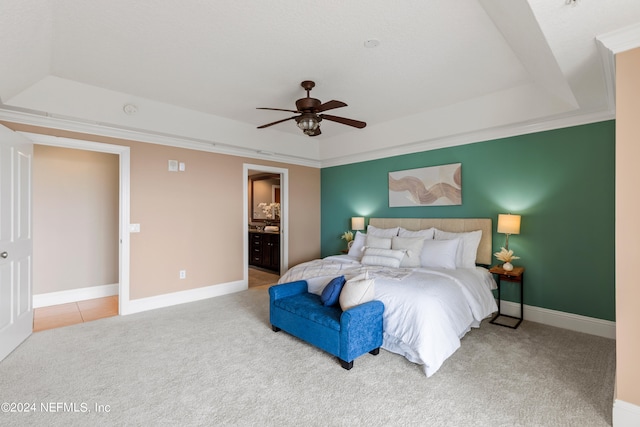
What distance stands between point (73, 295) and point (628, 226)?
6.60 meters

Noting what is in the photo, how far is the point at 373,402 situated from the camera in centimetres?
219

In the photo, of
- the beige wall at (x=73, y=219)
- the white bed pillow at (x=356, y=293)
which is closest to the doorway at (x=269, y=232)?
the beige wall at (x=73, y=219)

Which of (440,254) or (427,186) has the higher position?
(427,186)

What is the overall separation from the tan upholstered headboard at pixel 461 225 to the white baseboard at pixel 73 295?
4858 millimetres

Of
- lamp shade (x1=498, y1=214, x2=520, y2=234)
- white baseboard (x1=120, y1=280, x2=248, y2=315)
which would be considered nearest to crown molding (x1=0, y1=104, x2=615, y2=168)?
lamp shade (x1=498, y1=214, x2=520, y2=234)

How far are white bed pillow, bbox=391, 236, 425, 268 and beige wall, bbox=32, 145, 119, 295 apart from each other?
4.71 m

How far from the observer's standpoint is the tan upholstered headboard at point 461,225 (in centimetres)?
407

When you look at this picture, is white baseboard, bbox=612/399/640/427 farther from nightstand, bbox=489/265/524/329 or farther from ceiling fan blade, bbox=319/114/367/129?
ceiling fan blade, bbox=319/114/367/129

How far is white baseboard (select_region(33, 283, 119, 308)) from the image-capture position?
15.0ft

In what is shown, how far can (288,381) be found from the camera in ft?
8.08

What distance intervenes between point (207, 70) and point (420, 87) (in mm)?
2442

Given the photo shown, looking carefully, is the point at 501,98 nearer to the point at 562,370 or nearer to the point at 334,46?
the point at 334,46

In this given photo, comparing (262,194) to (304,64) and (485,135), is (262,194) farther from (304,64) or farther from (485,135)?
(485,135)

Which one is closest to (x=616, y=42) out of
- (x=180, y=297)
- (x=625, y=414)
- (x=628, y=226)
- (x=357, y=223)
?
(x=628, y=226)
